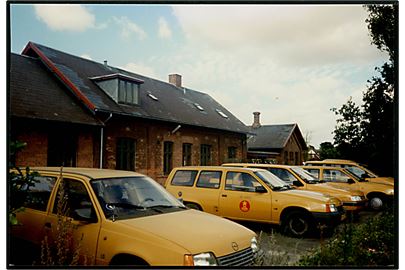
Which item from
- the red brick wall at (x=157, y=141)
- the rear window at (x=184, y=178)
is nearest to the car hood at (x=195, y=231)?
the rear window at (x=184, y=178)

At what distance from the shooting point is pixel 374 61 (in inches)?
210

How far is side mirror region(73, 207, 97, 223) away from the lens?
3865mm

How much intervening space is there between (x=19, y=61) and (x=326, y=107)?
15.3ft

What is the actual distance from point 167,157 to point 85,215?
218 inches

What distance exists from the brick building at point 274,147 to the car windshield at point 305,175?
0.20 metres

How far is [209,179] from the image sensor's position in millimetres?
7527

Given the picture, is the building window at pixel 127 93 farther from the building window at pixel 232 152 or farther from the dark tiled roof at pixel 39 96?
the building window at pixel 232 152

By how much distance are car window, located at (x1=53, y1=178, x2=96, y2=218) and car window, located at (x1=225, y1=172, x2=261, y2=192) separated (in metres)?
3.71

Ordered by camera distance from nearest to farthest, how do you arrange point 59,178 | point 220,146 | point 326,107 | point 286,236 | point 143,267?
1. point 143,267
2. point 59,178
3. point 326,107
4. point 286,236
5. point 220,146

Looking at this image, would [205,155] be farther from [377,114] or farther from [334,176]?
[377,114]

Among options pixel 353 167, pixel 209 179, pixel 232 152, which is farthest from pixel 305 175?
pixel 209 179

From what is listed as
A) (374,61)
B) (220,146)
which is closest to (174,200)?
(374,61)

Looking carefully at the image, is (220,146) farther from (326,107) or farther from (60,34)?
(60,34)

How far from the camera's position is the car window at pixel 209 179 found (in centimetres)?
744
